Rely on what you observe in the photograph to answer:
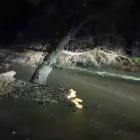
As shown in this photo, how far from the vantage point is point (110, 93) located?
7.50 meters

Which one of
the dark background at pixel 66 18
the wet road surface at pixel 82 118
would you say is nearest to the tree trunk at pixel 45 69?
the wet road surface at pixel 82 118

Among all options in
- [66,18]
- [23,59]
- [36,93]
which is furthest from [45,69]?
[66,18]

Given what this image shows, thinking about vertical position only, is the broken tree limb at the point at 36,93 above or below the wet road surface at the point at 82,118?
above

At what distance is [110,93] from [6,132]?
3542mm

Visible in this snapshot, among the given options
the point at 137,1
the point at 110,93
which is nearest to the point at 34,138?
the point at 110,93

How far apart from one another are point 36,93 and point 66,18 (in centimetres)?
544

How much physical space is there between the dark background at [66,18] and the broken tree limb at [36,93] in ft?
9.89

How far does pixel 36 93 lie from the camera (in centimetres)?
677

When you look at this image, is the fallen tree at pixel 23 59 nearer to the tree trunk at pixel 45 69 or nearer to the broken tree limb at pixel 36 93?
the tree trunk at pixel 45 69

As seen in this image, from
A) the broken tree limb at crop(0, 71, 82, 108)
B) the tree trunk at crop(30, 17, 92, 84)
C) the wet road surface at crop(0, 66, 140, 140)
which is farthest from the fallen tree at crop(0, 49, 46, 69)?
the broken tree limb at crop(0, 71, 82, 108)

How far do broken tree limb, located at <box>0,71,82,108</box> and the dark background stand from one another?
3015 millimetres

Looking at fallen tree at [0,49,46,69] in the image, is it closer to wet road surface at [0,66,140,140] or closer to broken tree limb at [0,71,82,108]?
wet road surface at [0,66,140,140]

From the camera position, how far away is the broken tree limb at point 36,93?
650 cm

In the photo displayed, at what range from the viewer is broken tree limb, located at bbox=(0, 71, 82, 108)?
256 inches
